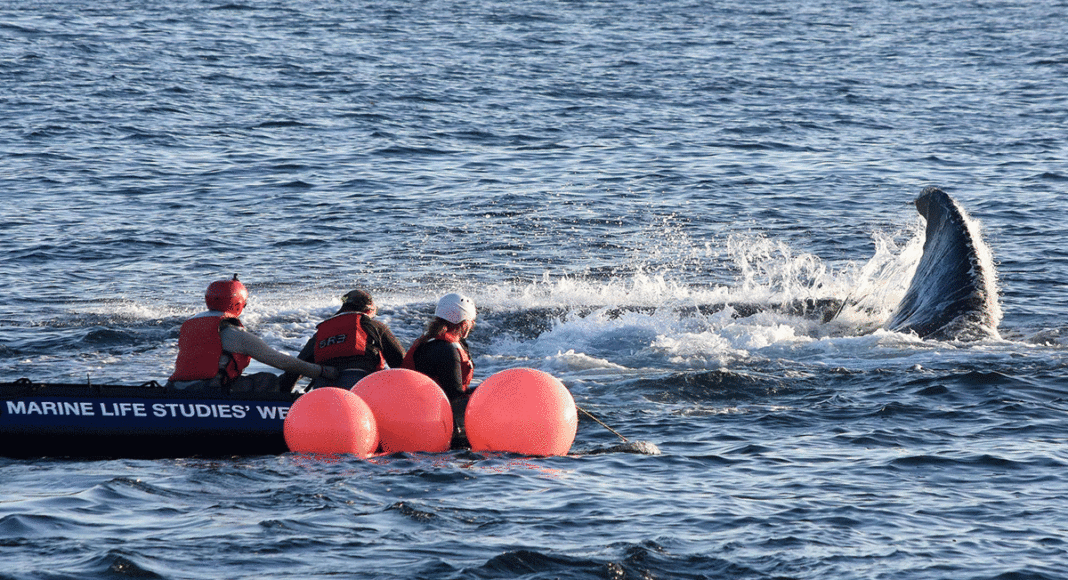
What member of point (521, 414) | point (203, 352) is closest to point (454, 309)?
point (521, 414)

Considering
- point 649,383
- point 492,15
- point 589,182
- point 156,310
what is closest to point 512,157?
point 589,182

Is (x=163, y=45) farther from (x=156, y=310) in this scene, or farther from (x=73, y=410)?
(x=73, y=410)

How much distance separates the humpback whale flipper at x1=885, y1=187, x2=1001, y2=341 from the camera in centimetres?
1642

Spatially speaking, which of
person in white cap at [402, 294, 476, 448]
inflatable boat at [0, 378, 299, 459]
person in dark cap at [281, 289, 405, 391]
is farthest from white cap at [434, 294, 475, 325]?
inflatable boat at [0, 378, 299, 459]

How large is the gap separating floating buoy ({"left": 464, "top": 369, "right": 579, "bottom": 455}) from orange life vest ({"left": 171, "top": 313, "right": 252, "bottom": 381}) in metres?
2.42

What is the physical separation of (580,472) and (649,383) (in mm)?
3653

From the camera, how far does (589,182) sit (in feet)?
91.9

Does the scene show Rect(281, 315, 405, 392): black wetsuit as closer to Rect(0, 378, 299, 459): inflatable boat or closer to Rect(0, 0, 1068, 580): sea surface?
Rect(0, 378, 299, 459): inflatable boat

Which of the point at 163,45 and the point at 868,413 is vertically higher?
the point at 163,45

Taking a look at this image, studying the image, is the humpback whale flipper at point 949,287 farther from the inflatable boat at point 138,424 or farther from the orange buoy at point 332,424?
the inflatable boat at point 138,424

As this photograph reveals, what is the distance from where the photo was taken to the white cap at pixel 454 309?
1158 cm

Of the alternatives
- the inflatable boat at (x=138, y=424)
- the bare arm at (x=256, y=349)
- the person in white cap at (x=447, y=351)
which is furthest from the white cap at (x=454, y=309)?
the inflatable boat at (x=138, y=424)

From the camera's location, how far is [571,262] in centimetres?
2178

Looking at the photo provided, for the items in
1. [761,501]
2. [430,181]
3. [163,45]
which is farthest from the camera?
[163,45]
